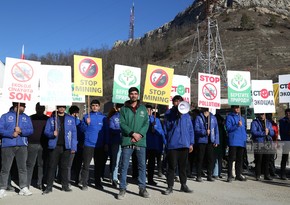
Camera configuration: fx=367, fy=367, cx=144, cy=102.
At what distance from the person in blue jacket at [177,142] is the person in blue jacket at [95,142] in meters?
1.50

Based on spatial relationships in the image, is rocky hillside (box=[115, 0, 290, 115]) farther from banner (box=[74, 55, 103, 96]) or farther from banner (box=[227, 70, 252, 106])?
banner (box=[74, 55, 103, 96])

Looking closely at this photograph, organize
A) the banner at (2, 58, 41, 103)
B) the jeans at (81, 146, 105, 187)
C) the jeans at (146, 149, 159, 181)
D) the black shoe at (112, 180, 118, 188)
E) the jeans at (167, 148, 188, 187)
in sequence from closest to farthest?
the banner at (2, 58, 41, 103) < the jeans at (167, 148, 188, 187) < the jeans at (81, 146, 105, 187) < the black shoe at (112, 180, 118, 188) < the jeans at (146, 149, 159, 181)

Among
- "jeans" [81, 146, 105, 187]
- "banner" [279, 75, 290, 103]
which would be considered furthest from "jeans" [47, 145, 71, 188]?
"banner" [279, 75, 290, 103]

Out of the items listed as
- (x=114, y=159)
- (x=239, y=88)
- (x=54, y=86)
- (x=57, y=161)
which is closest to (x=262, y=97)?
(x=239, y=88)

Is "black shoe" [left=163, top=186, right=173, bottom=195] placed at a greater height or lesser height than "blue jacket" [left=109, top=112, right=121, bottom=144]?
lesser

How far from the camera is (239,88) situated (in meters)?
10.4

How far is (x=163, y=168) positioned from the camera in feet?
37.3

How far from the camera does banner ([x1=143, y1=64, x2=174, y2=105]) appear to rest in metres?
9.16

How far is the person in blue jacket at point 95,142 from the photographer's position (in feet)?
26.5

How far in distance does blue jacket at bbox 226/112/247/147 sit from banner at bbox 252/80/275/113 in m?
0.78

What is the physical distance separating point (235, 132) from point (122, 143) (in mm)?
3480

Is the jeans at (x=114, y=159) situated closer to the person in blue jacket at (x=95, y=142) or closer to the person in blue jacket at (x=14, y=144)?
the person in blue jacket at (x=95, y=142)

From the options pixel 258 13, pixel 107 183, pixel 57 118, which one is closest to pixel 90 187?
pixel 107 183

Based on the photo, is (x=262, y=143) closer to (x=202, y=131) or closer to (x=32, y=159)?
(x=202, y=131)
